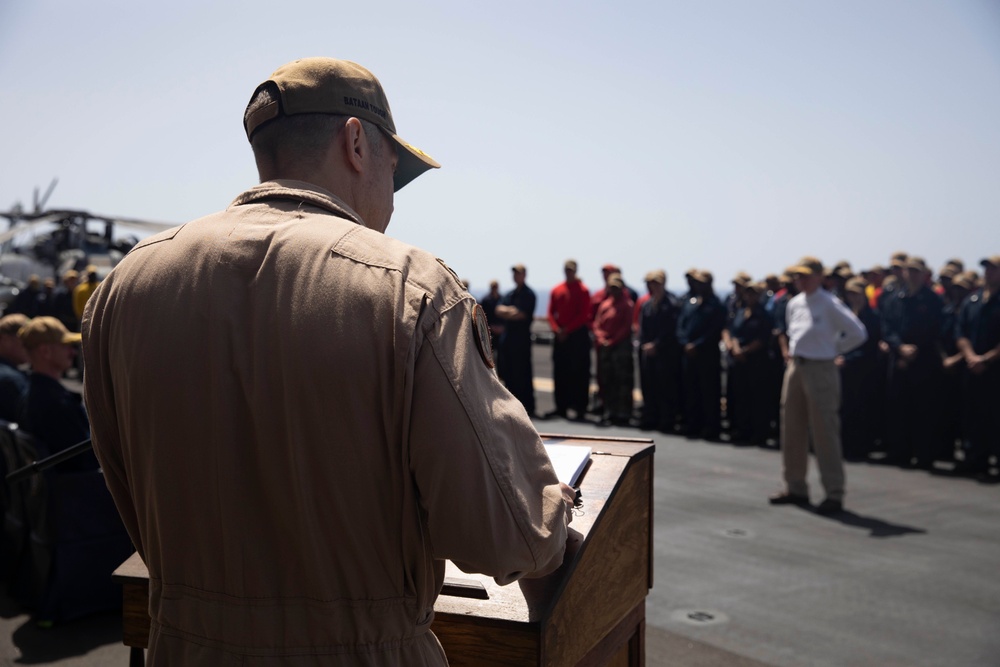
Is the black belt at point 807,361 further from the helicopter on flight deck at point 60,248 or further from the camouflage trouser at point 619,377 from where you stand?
the helicopter on flight deck at point 60,248

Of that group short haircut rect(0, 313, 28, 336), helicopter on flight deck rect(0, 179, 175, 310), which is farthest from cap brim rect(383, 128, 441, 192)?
helicopter on flight deck rect(0, 179, 175, 310)

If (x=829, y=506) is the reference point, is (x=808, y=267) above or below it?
above

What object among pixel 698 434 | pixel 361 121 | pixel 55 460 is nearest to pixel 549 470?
pixel 361 121

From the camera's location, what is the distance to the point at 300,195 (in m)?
1.46

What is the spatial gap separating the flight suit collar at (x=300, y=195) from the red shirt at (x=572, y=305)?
422 inches

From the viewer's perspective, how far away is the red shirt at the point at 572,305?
478 inches

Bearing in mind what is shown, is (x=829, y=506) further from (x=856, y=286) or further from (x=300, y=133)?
(x=300, y=133)

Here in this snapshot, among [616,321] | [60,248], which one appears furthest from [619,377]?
[60,248]

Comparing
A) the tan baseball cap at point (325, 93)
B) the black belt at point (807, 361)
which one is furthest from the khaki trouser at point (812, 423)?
the tan baseball cap at point (325, 93)

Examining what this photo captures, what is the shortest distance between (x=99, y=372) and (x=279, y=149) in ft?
1.59

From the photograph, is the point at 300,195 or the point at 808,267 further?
the point at 808,267

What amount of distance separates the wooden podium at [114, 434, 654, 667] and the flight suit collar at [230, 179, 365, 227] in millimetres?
757

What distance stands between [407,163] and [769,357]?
9.22m

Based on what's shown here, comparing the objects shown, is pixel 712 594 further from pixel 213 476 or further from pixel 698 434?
pixel 698 434
